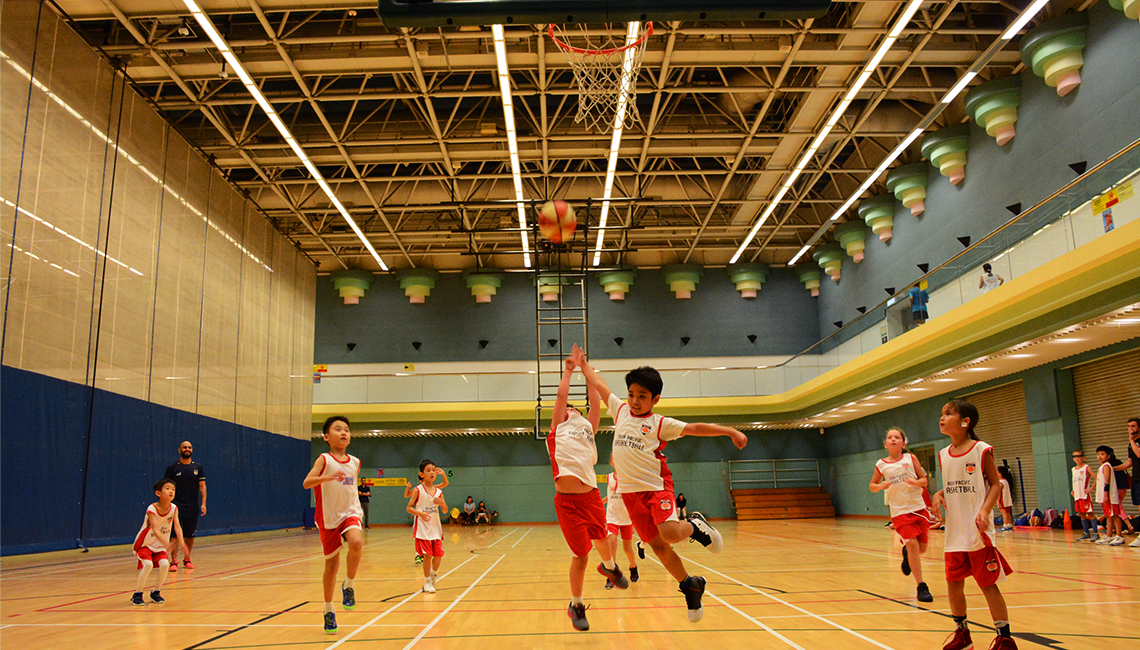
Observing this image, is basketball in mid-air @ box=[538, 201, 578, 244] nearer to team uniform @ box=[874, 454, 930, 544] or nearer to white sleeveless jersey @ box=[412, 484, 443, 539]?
white sleeveless jersey @ box=[412, 484, 443, 539]

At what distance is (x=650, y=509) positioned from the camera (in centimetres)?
535

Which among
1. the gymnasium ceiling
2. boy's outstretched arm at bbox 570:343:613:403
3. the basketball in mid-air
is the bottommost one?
boy's outstretched arm at bbox 570:343:613:403

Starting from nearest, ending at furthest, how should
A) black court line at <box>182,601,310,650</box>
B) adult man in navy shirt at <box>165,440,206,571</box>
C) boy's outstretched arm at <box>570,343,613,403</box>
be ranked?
boy's outstretched arm at <box>570,343,613,403</box> < black court line at <box>182,601,310,650</box> < adult man in navy shirt at <box>165,440,206,571</box>

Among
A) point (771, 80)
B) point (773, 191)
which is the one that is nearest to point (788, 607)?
point (771, 80)

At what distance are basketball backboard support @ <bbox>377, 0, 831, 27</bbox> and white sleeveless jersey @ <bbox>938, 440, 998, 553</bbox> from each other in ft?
11.0

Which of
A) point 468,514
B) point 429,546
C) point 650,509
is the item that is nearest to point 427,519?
point 429,546

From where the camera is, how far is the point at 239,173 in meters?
22.5

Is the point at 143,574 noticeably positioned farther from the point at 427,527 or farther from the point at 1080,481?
the point at 1080,481

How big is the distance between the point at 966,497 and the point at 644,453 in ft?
6.89

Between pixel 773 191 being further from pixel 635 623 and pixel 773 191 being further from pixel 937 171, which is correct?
pixel 635 623

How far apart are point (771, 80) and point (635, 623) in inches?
577

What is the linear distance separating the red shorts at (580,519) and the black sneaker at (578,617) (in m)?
0.38

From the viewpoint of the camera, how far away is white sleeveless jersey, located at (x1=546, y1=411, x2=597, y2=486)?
6.25 m

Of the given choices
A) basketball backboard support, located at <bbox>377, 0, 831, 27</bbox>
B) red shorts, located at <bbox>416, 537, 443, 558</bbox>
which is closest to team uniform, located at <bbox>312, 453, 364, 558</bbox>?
red shorts, located at <bbox>416, 537, 443, 558</bbox>
